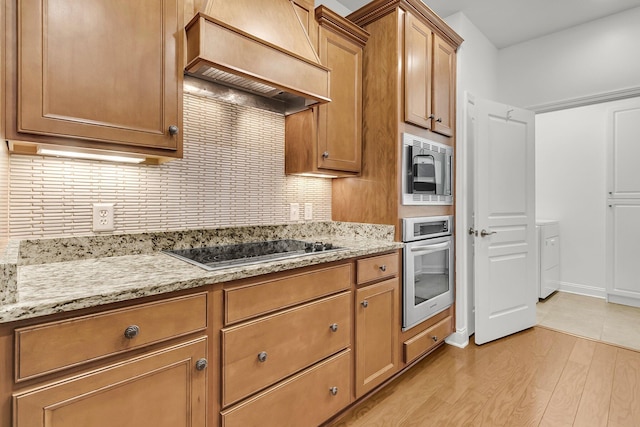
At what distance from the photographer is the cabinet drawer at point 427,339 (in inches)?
82.1

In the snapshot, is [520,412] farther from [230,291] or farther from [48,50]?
[48,50]

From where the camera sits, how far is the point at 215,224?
1.81 metres

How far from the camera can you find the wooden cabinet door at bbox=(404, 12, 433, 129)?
6.89ft

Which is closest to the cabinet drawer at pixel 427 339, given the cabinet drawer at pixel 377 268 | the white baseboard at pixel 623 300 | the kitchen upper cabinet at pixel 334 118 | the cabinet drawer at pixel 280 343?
the cabinet drawer at pixel 377 268

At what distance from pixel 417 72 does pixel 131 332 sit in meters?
2.19

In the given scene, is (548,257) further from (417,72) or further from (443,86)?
(417,72)

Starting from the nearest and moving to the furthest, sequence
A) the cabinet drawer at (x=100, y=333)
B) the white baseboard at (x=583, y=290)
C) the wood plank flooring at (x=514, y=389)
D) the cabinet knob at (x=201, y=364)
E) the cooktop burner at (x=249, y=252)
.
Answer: the cabinet drawer at (x=100, y=333)
the cabinet knob at (x=201, y=364)
the cooktop burner at (x=249, y=252)
the wood plank flooring at (x=514, y=389)
the white baseboard at (x=583, y=290)

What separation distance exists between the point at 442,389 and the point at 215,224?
1.72 meters

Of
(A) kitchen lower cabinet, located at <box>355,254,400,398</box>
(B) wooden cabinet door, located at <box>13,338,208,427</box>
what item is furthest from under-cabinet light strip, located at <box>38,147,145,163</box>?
(A) kitchen lower cabinet, located at <box>355,254,400,398</box>

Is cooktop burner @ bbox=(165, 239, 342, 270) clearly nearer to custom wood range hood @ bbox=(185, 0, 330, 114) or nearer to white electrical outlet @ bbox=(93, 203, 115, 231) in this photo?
white electrical outlet @ bbox=(93, 203, 115, 231)

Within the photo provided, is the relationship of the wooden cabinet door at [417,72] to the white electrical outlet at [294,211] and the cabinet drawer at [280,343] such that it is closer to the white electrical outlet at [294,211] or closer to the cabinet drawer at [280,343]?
the white electrical outlet at [294,211]

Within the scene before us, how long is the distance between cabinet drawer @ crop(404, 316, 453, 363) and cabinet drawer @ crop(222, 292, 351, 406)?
2.08 ft

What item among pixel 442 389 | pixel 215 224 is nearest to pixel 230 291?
pixel 215 224

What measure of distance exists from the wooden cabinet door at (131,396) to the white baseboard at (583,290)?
15.1ft
